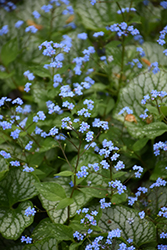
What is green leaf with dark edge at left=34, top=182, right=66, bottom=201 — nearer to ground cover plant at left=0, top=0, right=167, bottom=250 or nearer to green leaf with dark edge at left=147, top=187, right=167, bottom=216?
ground cover plant at left=0, top=0, right=167, bottom=250

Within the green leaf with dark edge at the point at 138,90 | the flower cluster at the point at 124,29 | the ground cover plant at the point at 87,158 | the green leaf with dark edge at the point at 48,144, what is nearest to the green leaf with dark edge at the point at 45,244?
the ground cover plant at the point at 87,158

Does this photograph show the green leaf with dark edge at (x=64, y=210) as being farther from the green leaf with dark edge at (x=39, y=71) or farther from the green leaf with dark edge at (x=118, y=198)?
the green leaf with dark edge at (x=39, y=71)

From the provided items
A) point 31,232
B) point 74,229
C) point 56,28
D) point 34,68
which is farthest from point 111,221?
point 56,28

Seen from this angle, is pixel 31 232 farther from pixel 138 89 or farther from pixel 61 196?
pixel 138 89

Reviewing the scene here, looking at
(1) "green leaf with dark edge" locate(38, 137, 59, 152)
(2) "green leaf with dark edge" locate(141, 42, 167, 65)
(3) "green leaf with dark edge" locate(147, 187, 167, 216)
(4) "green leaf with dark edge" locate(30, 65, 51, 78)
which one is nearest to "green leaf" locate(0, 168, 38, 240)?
(1) "green leaf with dark edge" locate(38, 137, 59, 152)

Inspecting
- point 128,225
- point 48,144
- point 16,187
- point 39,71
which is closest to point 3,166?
point 16,187

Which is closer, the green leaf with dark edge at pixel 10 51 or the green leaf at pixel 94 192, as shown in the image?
the green leaf at pixel 94 192

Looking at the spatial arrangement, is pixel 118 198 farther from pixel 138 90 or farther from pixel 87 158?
pixel 138 90
